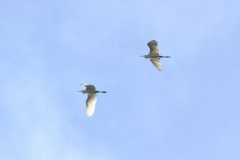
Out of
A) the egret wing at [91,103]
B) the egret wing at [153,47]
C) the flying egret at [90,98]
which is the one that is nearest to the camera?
the egret wing at [91,103]

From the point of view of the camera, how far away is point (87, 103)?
133375mm

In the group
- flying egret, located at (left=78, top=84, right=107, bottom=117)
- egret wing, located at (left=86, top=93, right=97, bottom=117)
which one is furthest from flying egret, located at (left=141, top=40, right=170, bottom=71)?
egret wing, located at (left=86, top=93, right=97, bottom=117)

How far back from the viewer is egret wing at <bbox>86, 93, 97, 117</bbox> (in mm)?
131500

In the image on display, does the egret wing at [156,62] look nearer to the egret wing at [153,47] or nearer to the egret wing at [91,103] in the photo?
the egret wing at [153,47]

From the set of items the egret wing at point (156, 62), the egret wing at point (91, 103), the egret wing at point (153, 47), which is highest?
the egret wing at point (153, 47)

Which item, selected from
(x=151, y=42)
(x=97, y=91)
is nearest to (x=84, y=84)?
(x=97, y=91)

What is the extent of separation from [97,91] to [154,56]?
759 inches

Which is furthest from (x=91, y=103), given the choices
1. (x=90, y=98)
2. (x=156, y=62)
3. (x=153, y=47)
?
(x=153, y=47)

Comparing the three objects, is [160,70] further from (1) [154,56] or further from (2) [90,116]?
(2) [90,116]

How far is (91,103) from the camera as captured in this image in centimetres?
13325

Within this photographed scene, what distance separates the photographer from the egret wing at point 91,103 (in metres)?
132

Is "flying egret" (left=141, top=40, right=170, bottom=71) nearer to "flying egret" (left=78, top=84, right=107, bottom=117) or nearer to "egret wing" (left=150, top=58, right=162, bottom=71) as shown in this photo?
"egret wing" (left=150, top=58, right=162, bottom=71)

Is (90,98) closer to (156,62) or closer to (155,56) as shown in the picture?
(156,62)

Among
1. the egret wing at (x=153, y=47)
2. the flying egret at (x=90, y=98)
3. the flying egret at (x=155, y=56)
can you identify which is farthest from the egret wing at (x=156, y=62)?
the flying egret at (x=90, y=98)
